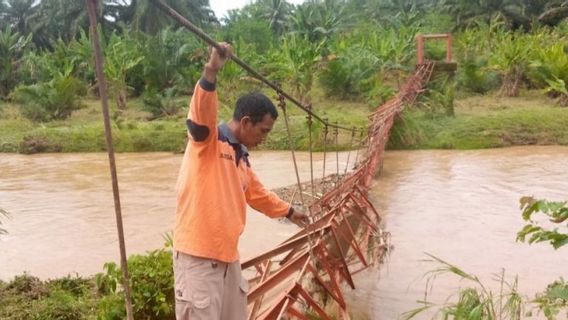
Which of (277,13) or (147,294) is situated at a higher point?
(277,13)

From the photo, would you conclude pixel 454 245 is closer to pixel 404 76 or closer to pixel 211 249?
pixel 211 249

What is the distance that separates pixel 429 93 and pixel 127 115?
272 inches

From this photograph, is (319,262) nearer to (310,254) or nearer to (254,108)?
(310,254)

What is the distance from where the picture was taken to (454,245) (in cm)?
523

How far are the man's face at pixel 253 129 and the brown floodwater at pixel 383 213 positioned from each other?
211 centimetres

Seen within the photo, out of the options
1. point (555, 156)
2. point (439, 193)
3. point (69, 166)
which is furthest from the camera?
point (69, 166)

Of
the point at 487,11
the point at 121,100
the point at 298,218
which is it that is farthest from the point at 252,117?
the point at 487,11

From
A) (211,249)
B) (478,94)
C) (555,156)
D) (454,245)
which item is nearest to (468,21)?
(478,94)

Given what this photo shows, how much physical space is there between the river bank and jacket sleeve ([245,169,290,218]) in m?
7.38

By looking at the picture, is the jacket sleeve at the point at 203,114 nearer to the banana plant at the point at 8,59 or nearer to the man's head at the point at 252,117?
the man's head at the point at 252,117

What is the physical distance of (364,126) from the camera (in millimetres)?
9289

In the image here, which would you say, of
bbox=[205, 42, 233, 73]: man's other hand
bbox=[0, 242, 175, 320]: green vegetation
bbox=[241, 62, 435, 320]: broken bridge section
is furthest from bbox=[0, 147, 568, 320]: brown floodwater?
bbox=[205, 42, 233, 73]: man's other hand

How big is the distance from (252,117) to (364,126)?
7.49 m

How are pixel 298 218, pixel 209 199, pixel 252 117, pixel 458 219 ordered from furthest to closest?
pixel 458 219 → pixel 298 218 → pixel 252 117 → pixel 209 199
